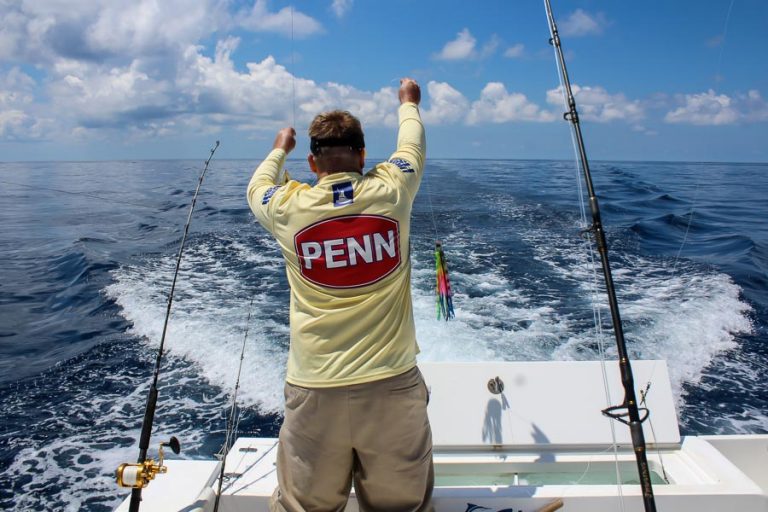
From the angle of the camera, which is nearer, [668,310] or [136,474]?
[136,474]

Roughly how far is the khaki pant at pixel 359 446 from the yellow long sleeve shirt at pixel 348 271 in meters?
0.05

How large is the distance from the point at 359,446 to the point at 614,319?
3.20ft

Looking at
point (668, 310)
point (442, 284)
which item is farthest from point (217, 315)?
point (668, 310)

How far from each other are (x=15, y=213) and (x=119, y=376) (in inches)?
505

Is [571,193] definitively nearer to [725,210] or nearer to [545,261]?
[725,210]

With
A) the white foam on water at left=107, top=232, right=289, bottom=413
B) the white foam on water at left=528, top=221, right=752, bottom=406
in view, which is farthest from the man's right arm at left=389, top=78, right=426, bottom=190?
the white foam on water at left=528, top=221, right=752, bottom=406

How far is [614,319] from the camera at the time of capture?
1.70 m

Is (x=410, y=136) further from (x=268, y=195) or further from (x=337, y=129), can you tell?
(x=268, y=195)

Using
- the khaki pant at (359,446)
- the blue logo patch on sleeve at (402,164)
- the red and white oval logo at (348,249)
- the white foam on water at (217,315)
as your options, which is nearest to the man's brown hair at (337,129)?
the blue logo patch on sleeve at (402,164)

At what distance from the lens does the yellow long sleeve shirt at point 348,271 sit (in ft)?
4.02

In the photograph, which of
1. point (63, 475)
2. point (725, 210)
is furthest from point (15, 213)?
point (725, 210)

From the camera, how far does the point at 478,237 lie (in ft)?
29.2

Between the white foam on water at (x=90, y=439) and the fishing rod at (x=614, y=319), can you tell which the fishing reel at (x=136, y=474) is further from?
the white foam on water at (x=90, y=439)

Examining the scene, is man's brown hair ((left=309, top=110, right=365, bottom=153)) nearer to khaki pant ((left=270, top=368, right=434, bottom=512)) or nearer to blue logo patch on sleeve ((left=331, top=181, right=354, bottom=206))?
blue logo patch on sleeve ((left=331, top=181, right=354, bottom=206))
